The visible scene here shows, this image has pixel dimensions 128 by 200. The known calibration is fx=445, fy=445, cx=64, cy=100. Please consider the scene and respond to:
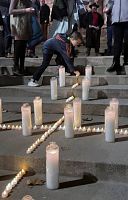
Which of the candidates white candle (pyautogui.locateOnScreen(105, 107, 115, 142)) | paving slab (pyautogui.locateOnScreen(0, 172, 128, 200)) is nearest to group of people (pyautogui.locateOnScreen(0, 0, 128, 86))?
white candle (pyautogui.locateOnScreen(105, 107, 115, 142))

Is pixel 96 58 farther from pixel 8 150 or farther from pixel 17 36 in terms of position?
pixel 8 150

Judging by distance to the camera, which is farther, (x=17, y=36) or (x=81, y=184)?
(x=17, y=36)

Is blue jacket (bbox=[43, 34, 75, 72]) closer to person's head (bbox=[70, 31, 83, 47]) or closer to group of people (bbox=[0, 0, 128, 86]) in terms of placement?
group of people (bbox=[0, 0, 128, 86])

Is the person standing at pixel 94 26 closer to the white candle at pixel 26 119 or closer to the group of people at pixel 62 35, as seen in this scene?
the group of people at pixel 62 35

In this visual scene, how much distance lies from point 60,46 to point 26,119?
250cm

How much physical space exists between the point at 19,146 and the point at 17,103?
6.40ft

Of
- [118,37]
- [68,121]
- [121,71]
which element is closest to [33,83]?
[121,71]

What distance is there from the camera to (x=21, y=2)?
7426 millimetres

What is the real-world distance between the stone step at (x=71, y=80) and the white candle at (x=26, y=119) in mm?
2285

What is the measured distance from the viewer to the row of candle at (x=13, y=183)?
389cm

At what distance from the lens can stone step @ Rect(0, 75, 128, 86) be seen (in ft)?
23.0

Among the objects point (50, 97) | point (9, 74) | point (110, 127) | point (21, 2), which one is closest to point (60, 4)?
point (21, 2)

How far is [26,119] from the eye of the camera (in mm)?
5004

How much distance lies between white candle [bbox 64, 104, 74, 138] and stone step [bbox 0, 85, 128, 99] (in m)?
1.78
